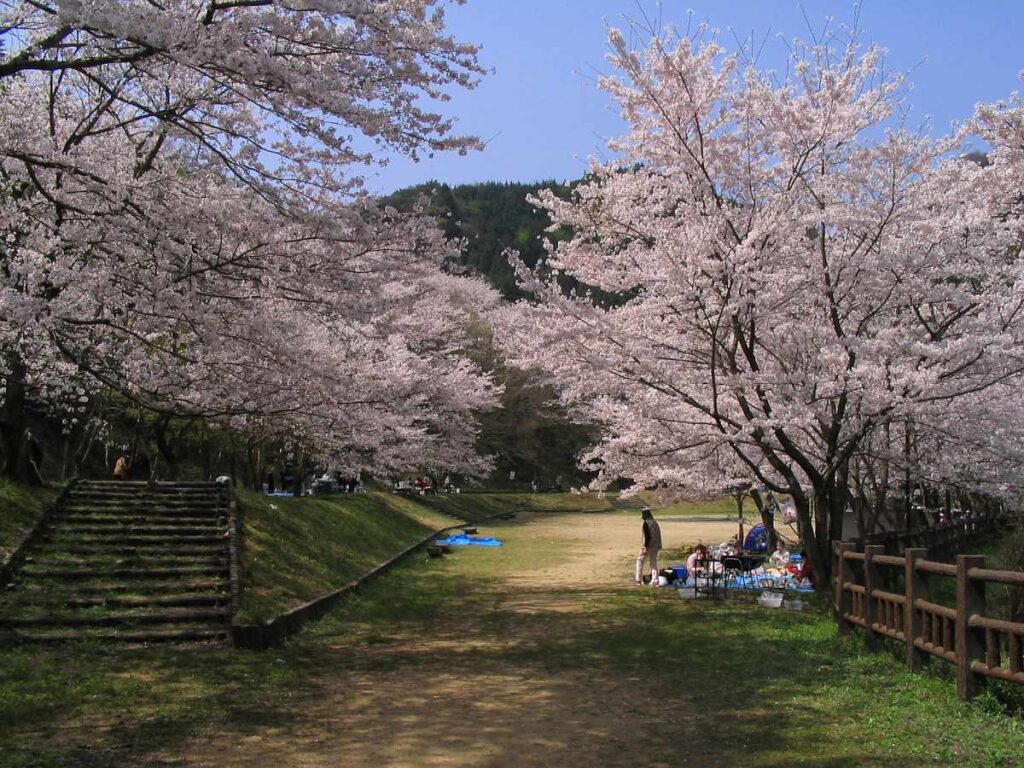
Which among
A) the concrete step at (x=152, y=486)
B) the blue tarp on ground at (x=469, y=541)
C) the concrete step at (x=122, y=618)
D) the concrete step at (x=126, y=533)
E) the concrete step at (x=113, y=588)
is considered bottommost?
the blue tarp on ground at (x=469, y=541)

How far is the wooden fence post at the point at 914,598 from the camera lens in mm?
7316

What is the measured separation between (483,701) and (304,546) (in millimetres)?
7897

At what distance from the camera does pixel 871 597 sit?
8.58 m

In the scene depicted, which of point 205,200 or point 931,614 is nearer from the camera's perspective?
point 931,614

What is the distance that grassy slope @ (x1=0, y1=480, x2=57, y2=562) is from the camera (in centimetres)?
1073

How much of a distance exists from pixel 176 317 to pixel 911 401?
323 inches

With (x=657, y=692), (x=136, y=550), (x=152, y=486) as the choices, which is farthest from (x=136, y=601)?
(x=657, y=692)

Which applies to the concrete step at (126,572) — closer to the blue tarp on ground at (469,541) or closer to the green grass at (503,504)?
the blue tarp on ground at (469,541)

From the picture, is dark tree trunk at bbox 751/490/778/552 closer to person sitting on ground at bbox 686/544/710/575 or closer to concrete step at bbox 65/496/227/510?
person sitting on ground at bbox 686/544/710/575

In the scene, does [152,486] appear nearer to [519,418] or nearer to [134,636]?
[134,636]

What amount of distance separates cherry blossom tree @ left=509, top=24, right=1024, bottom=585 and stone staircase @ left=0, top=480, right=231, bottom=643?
538 cm

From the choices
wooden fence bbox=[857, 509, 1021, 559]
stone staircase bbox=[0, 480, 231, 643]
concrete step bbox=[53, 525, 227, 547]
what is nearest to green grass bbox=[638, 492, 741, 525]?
wooden fence bbox=[857, 509, 1021, 559]

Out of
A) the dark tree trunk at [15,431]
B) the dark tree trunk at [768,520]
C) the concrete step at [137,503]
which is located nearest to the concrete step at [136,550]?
the concrete step at [137,503]

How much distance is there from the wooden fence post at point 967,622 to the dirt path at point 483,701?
200cm
